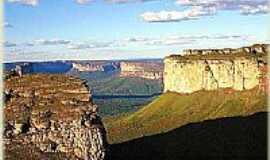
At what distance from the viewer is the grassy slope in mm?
4152

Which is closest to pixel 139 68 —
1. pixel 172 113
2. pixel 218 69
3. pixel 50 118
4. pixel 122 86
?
pixel 122 86

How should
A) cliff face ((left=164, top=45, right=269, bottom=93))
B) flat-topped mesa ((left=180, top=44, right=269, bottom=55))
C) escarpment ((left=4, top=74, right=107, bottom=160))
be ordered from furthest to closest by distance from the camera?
1. cliff face ((left=164, top=45, right=269, bottom=93))
2. flat-topped mesa ((left=180, top=44, right=269, bottom=55))
3. escarpment ((left=4, top=74, right=107, bottom=160))

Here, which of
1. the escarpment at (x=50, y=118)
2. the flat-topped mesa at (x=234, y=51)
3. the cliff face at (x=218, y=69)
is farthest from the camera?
the cliff face at (x=218, y=69)

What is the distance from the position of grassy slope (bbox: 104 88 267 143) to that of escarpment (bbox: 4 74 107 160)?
120mm

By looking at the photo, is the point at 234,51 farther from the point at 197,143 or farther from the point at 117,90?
the point at 117,90

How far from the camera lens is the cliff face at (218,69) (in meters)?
4.42

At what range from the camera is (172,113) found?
4262 mm

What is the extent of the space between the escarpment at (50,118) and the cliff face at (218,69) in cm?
59

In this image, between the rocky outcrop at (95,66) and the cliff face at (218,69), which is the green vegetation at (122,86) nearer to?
the rocky outcrop at (95,66)

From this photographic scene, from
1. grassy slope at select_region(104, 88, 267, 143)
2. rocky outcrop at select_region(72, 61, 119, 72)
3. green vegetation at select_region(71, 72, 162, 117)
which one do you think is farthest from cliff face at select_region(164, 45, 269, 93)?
rocky outcrop at select_region(72, 61, 119, 72)

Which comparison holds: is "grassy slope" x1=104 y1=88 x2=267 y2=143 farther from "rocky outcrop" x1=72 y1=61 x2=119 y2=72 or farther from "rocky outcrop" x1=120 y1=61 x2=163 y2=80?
"rocky outcrop" x1=72 y1=61 x2=119 y2=72

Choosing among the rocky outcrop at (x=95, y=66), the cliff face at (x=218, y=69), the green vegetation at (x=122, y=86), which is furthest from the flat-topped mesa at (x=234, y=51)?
the rocky outcrop at (x=95, y=66)

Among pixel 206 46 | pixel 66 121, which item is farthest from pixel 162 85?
pixel 66 121

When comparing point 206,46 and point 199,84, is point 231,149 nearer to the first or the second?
point 206,46
